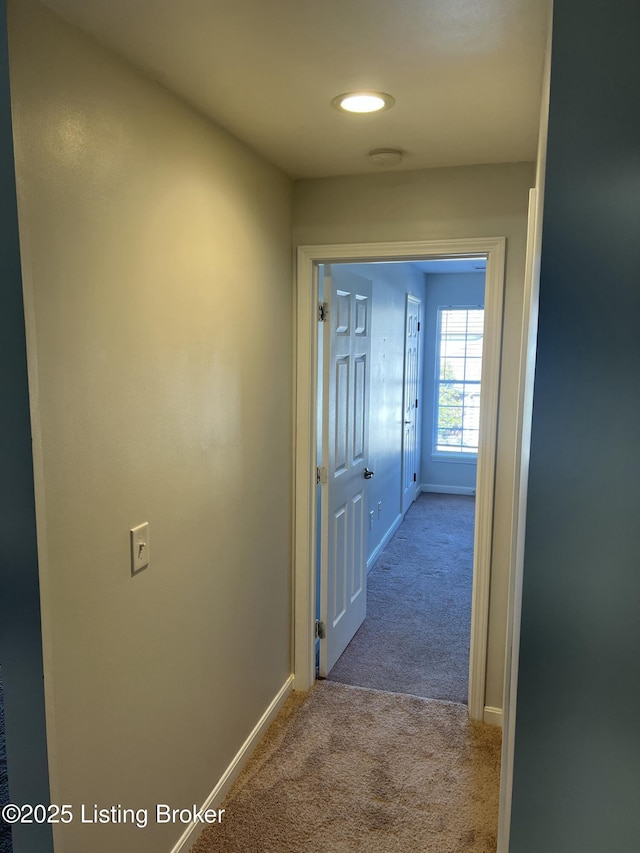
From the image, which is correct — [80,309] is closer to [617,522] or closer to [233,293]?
[233,293]

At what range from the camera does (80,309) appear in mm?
1437

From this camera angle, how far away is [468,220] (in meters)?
2.50

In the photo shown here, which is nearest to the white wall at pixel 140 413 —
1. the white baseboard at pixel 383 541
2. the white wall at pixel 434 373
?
the white baseboard at pixel 383 541

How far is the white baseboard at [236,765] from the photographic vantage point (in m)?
1.99

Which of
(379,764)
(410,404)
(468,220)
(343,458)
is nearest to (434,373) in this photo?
(410,404)

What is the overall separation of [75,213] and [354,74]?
80 centimetres

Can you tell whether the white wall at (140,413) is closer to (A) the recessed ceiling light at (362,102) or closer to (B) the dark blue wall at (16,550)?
(B) the dark blue wall at (16,550)

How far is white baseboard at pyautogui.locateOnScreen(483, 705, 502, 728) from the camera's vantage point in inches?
105

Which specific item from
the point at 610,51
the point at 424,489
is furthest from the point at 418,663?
the point at 424,489

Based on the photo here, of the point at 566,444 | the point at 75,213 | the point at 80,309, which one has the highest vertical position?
the point at 75,213

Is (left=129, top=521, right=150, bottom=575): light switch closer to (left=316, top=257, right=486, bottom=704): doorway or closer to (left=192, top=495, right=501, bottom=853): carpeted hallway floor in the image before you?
(left=192, top=495, right=501, bottom=853): carpeted hallway floor

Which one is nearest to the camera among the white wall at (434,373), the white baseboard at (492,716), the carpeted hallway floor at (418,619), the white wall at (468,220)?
the white wall at (468,220)

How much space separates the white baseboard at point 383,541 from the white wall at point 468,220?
188 cm

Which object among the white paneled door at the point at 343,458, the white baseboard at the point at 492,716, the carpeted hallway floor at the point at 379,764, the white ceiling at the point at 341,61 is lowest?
the carpeted hallway floor at the point at 379,764
